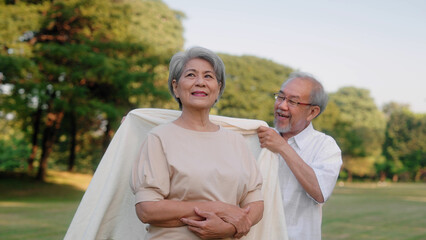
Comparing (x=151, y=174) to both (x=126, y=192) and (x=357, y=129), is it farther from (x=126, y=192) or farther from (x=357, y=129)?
(x=357, y=129)

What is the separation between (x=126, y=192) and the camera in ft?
9.57

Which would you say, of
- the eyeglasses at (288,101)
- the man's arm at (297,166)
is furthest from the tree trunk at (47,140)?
the man's arm at (297,166)

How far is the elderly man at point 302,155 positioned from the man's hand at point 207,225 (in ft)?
2.75

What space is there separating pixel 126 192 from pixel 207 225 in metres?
0.84

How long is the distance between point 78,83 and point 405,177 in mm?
49327

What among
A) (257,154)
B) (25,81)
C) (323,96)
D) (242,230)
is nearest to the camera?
(242,230)

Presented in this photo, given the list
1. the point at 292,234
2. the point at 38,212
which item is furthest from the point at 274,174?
the point at 38,212

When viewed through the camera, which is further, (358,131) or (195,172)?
(358,131)

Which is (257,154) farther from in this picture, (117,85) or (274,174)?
(117,85)

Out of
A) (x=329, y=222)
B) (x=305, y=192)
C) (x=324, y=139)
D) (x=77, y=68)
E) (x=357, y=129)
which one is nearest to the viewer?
(x=305, y=192)

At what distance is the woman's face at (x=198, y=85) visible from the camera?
2467 millimetres

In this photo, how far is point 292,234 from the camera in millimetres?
3160

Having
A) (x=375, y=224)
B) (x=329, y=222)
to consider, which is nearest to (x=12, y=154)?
(x=329, y=222)

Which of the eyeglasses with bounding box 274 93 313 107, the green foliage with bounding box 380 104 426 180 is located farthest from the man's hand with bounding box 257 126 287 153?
the green foliage with bounding box 380 104 426 180
